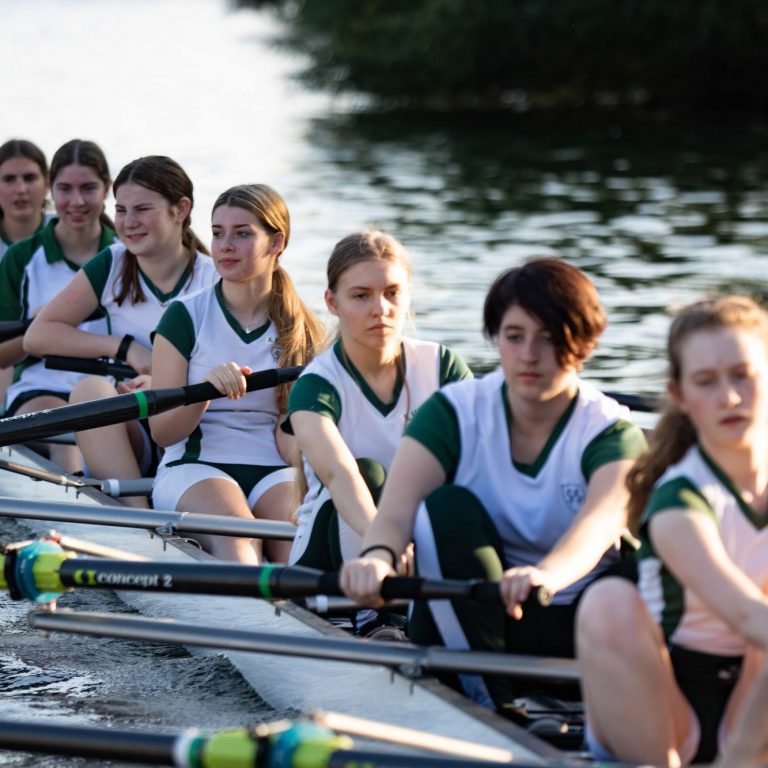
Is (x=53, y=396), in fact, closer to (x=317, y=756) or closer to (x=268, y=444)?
(x=268, y=444)

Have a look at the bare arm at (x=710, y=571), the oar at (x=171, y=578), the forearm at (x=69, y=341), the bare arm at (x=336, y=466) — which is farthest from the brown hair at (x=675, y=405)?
the forearm at (x=69, y=341)

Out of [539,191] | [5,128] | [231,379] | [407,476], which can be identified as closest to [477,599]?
[407,476]

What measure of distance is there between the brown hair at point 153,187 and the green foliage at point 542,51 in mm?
19317

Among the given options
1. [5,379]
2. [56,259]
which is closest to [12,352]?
[56,259]

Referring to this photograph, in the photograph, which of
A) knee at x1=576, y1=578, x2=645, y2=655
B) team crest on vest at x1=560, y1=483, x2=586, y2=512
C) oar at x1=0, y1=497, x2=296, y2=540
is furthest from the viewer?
oar at x1=0, y1=497, x2=296, y2=540

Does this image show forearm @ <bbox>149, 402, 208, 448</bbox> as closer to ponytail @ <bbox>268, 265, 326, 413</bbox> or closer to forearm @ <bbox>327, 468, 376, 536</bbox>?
ponytail @ <bbox>268, 265, 326, 413</bbox>

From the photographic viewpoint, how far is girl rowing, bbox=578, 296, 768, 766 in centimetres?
296

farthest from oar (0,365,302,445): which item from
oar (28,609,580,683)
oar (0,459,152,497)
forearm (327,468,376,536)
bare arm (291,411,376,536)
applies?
oar (28,609,580,683)

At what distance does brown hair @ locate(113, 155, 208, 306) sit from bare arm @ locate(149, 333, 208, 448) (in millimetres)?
622

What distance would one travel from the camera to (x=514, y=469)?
3.60 meters

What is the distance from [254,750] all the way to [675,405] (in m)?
1.04

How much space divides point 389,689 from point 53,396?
3.07 meters

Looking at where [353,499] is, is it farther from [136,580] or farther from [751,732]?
[751,732]

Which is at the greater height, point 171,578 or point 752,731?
point 171,578
